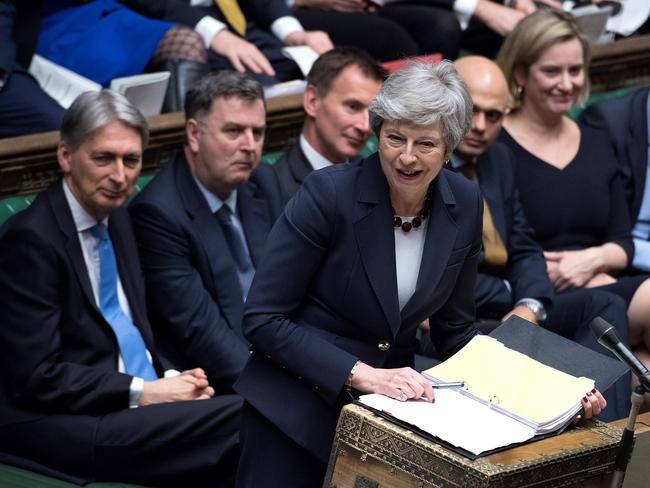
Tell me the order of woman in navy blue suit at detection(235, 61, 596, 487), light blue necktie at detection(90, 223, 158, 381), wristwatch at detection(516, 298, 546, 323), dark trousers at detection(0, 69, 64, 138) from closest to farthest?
woman in navy blue suit at detection(235, 61, 596, 487) → light blue necktie at detection(90, 223, 158, 381) → dark trousers at detection(0, 69, 64, 138) → wristwatch at detection(516, 298, 546, 323)

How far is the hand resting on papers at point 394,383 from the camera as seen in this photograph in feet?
7.04

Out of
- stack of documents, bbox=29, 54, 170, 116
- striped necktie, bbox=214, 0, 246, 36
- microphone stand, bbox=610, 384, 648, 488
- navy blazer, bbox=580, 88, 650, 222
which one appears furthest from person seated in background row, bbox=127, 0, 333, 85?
microphone stand, bbox=610, 384, 648, 488

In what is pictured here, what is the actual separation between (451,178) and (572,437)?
542 millimetres

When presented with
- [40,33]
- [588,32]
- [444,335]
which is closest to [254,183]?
[40,33]

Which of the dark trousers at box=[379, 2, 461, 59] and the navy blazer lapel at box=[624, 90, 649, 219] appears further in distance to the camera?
the dark trousers at box=[379, 2, 461, 59]

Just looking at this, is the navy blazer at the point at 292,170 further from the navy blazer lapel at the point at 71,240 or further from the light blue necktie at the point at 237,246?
the navy blazer lapel at the point at 71,240

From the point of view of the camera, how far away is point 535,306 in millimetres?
3789

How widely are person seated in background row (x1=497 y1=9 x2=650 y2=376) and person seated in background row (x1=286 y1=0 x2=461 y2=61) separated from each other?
56cm

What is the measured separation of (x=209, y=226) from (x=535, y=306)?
1.00 m

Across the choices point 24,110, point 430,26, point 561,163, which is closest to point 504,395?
point 24,110

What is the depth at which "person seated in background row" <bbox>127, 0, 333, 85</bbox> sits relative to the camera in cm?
429

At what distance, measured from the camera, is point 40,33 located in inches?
159

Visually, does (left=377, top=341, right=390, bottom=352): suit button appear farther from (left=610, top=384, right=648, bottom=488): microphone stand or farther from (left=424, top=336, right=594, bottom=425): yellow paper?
(left=610, top=384, right=648, bottom=488): microphone stand

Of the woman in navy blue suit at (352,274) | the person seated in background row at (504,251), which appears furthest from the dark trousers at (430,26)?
the woman in navy blue suit at (352,274)
